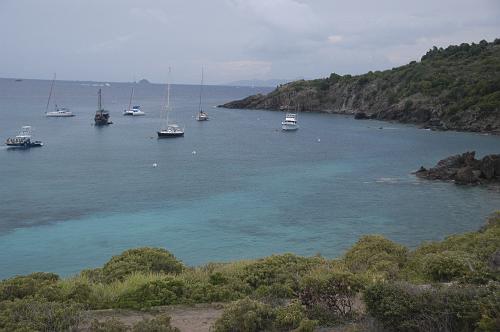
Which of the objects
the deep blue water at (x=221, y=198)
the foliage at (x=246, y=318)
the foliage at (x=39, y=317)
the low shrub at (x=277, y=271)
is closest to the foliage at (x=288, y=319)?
the foliage at (x=246, y=318)

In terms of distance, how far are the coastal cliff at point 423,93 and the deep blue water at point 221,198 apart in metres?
14.4

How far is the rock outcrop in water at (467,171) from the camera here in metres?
49.6

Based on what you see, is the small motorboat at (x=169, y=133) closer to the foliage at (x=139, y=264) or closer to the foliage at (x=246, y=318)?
the foliage at (x=139, y=264)

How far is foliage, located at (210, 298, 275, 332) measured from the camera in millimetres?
10102

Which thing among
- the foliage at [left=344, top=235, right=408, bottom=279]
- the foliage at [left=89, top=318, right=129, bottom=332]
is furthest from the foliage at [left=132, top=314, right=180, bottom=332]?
the foliage at [left=344, top=235, right=408, bottom=279]

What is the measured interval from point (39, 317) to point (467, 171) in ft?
152

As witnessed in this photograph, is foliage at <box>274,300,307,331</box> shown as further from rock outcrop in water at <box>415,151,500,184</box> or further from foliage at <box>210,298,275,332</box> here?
rock outcrop in water at <box>415,151,500,184</box>

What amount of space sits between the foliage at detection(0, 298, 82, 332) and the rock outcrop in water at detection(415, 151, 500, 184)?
45.2 meters

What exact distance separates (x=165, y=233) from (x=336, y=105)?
114 metres

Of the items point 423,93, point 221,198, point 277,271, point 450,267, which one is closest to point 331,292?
point 277,271

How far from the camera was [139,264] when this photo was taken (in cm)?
1717

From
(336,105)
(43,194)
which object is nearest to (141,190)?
(43,194)

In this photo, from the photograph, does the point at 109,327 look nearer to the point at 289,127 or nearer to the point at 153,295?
the point at 153,295

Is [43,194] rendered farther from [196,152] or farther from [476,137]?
[476,137]
